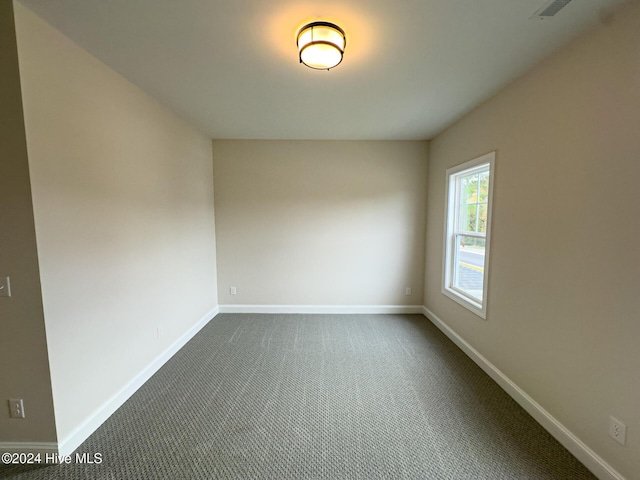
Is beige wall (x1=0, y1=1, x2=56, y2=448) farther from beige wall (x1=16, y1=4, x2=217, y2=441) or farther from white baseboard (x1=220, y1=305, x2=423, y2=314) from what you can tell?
white baseboard (x1=220, y1=305, x2=423, y2=314)

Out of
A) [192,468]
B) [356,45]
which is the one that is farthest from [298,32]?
[192,468]

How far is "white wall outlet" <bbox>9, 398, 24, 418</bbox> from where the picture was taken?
1525mm

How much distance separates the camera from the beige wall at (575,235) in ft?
4.32

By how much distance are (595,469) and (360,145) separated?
3704mm

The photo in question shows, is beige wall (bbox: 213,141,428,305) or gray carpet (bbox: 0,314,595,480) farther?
beige wall (bbox: 213,141,428,305)

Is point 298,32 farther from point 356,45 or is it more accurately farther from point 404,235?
point 404,235

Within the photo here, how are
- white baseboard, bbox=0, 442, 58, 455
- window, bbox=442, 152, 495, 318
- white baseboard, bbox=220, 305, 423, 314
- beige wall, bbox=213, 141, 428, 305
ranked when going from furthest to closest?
white baseboard, bbox=220, 305, 423, 314, beige wall, bbox=213, 141, 428, 305, window, bbox=442, 152, 495, 318, white baseboard, bbox=0, 442, 58, 455

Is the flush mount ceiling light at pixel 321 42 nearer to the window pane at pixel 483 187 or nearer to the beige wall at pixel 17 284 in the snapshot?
the beige wall at pixel 17 284

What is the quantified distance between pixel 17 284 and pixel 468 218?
379 centimetres

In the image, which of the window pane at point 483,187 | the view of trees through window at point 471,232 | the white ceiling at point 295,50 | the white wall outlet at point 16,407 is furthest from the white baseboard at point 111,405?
the window pane at point 483,187

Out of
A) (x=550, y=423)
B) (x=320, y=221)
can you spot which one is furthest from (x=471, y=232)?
(x=320, y=221)

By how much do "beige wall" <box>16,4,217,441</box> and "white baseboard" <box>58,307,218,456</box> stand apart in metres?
0.04

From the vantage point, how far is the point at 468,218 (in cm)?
298

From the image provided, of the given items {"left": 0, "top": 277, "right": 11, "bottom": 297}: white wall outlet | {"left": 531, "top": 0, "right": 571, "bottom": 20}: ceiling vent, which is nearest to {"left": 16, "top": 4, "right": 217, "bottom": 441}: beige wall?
{"left": 0, "top": 277, "right": 11, "bottom": 297}: white wall outlet
